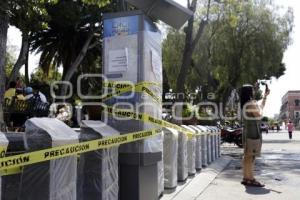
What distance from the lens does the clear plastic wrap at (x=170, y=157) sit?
25.2 feet

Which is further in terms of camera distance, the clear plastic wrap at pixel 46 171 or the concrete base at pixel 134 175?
the concrete base at pixel 134 175

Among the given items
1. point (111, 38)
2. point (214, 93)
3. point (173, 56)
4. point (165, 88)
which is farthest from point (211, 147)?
point (165, 88)

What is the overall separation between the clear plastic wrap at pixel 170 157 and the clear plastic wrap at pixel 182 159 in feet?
1.97

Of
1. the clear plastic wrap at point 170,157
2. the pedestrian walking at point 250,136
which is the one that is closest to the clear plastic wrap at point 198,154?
the pedestrian walking at point 250,136

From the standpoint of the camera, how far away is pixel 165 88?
48.6m

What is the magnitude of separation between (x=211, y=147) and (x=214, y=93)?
27862 mm

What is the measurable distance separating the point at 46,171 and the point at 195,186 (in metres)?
5.10

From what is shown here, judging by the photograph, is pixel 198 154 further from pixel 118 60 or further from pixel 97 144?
pixel 97 144

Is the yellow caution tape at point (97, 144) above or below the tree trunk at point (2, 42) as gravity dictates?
below

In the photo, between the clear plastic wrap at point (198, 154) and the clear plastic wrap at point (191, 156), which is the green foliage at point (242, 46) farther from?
the clear plastic wrap at point (191, 156)

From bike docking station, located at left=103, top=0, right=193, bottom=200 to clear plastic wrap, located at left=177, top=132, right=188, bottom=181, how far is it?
2.69 metres

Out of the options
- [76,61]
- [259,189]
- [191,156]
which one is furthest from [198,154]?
[76,61]

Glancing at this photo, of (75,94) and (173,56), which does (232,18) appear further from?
(75,94)

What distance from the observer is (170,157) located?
7.88 metres
